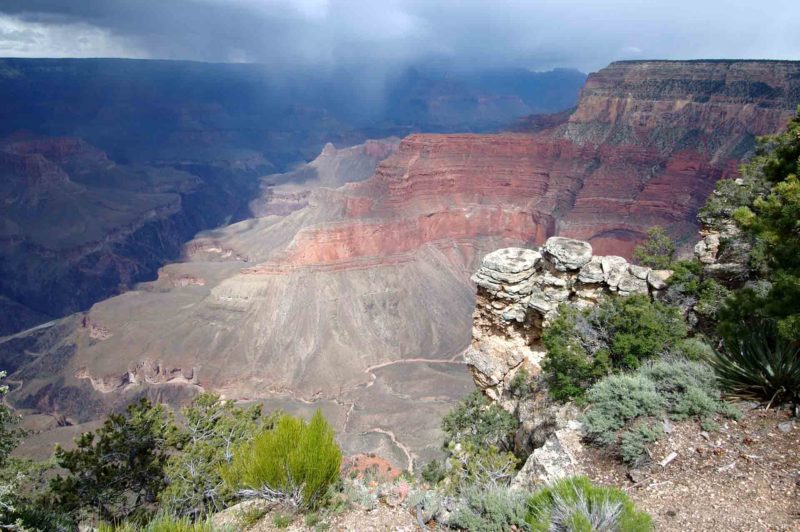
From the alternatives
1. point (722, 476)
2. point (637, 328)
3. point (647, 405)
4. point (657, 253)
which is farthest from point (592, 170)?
point (722, 476)

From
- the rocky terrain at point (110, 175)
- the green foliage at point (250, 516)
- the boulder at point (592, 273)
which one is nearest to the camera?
the green foliage at point (250, 516)

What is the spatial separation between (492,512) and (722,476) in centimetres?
344

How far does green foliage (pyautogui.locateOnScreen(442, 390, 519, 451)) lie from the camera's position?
15102mm

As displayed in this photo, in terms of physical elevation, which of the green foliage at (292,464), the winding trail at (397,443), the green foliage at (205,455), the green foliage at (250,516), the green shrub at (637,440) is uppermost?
the green shrub at (637,440)

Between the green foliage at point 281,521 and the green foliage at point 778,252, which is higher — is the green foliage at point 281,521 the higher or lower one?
the lower one

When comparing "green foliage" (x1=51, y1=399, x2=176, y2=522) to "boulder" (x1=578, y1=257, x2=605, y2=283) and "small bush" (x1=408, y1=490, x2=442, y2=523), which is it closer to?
"small bush" (x1=408, y1=490, x2=442, y2=523)

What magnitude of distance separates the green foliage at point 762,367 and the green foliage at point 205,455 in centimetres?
994

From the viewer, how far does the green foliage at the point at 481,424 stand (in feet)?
49.5

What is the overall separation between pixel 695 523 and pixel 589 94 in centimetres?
7365

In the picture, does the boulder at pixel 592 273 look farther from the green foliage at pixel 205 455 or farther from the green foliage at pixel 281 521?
the green foliage at pixel 281 521

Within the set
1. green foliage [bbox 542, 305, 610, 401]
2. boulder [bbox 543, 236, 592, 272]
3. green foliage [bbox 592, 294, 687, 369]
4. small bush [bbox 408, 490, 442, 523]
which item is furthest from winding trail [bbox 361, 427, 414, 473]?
small bush [bbox 408, 490, 442, 523]

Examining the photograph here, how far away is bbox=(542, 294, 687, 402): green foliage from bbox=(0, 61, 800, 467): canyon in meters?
19.1

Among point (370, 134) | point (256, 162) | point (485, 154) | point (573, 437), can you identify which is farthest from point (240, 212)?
point (573, 437)

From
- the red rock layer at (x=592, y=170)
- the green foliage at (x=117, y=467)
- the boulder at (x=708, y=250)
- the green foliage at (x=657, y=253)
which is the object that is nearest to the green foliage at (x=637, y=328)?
the boulder at (x=708, y=250)
